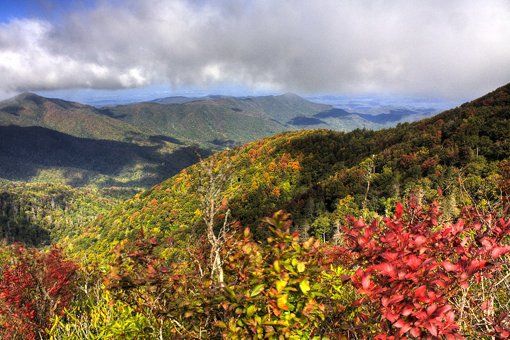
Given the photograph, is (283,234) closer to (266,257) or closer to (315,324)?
(266,257)

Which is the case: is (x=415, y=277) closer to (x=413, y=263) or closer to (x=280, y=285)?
(x=413, y=263)

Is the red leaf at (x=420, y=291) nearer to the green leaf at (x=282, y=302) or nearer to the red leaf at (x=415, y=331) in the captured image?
the red leaf at (x=415, y=331)

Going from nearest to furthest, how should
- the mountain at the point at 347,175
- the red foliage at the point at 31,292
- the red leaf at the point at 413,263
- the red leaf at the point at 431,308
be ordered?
1. the red leaf at the point at 431,308
2. the red leaf at the point at 413,263
3. the red foliage at the point at 31,292
4. the mountain at the point at 347,175

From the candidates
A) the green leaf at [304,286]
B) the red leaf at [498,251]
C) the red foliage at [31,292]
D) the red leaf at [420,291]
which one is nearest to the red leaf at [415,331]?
the red leaf at [420,291]

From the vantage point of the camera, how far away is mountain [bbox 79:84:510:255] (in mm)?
26311

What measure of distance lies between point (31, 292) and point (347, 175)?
63443 mm

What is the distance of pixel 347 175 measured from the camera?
220ft

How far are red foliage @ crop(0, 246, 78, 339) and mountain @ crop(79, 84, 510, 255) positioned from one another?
532 cm

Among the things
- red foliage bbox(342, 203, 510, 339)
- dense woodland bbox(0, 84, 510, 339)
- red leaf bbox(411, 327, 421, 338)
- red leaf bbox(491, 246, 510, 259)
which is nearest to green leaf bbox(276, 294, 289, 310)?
dense woodland bbox(0, 84, 510, 339)

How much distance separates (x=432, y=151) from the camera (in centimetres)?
5409

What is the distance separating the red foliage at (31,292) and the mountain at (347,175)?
5.32 metres

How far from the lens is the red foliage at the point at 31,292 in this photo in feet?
27.4

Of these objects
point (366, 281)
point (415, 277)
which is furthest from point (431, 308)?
point (366, 281)

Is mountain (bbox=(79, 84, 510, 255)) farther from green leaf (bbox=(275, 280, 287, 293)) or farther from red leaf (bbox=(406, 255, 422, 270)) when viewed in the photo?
red leaf (bbox=(406, 255, 422, 270))
